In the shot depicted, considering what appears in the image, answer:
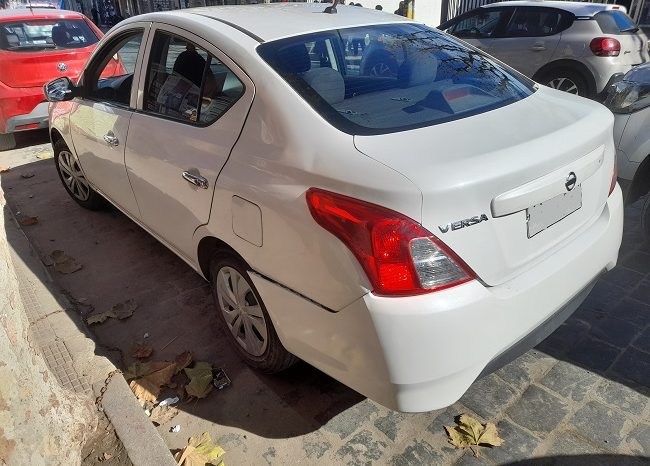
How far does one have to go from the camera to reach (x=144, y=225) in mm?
3486

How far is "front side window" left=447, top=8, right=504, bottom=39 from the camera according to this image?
8.09 m

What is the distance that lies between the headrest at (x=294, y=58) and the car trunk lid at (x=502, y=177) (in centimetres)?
59

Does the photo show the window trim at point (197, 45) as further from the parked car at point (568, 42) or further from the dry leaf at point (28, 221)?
the parked car at point (568, 42)

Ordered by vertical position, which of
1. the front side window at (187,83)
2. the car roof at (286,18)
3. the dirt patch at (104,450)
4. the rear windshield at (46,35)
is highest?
the car roof at (286,18)

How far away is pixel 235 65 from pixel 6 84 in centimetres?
562

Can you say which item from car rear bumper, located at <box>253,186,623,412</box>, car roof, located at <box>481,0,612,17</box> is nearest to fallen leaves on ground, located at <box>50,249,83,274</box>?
car rear bumper, located at <box>253,186,623,412</box>

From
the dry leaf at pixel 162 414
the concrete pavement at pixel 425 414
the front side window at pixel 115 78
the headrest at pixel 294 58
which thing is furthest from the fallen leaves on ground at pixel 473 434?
the front side window at pixel 115 78

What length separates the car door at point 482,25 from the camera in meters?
8.01

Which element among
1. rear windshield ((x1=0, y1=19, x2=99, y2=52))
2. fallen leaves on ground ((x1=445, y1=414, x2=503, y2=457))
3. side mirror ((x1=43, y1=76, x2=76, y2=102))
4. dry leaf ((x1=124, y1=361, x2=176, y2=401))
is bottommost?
dry leaf ((x1=124, y1=361, x2=176, y2=401))

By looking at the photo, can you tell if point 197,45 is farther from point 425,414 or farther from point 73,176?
point 73,176

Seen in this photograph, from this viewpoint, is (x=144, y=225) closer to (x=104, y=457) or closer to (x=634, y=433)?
(x=104, y=457)

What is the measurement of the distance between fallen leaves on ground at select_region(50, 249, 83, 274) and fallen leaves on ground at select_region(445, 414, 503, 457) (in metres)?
3.00

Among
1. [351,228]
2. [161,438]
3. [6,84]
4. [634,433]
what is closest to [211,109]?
[351,228]

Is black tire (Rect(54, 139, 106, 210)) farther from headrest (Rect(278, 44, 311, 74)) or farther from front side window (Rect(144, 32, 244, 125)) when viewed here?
headrest (Rect(278, 44, 311, 74))
